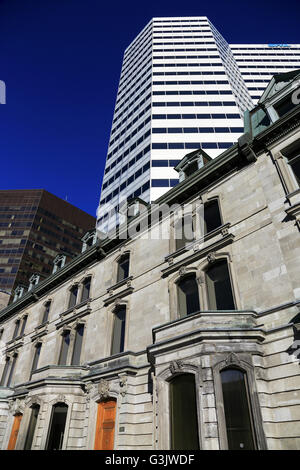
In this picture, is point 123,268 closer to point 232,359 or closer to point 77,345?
point 77,345

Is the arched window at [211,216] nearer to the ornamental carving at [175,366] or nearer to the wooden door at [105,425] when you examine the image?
the ornamental carving at [175,366]

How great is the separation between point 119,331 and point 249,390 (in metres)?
9.63

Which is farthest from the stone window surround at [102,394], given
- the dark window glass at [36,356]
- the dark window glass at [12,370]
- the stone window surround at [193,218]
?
the dark window glass at [12,370]

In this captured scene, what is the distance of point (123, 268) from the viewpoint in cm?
2059

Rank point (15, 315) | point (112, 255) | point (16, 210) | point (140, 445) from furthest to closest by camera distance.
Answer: point (16, 210), point (15, 315), point (112, 255), point (140, 445)

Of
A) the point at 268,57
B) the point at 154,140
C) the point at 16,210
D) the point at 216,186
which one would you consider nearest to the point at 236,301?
the point at 216,186

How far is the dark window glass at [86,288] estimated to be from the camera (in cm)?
2247

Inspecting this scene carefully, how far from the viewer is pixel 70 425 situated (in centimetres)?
1553

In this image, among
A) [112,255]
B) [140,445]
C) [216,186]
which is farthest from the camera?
[112,255]

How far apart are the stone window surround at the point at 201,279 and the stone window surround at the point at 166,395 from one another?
10.2 ft

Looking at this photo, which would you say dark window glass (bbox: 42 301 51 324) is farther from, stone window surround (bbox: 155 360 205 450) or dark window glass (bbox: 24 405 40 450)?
stone window surround (bbox: 155 360 205 450)

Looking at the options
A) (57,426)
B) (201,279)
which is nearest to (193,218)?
(201,279)
